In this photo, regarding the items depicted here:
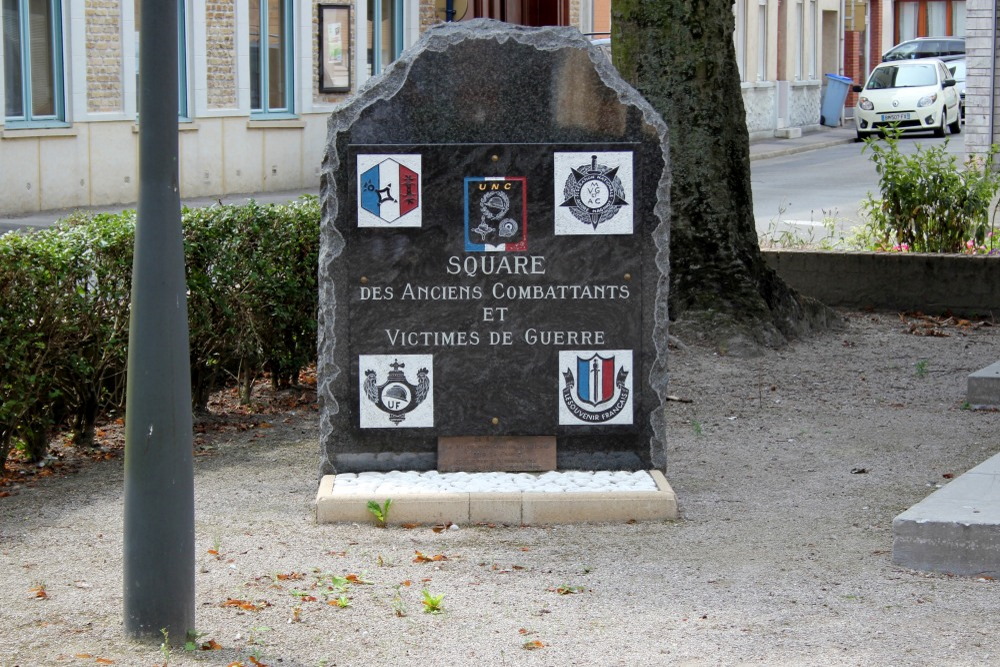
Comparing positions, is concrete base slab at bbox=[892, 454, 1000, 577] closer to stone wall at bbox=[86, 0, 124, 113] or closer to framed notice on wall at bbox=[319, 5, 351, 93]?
stone wall at bbox=[86, 0, 124, 113]

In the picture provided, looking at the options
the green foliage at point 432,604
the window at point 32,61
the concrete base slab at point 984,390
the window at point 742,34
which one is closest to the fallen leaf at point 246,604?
the green foliage at point 432,604

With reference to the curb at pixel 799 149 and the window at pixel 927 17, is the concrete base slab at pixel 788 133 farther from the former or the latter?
the window at pixel 927 17

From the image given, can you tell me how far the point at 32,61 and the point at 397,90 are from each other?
15706mm

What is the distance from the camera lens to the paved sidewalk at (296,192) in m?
19.0

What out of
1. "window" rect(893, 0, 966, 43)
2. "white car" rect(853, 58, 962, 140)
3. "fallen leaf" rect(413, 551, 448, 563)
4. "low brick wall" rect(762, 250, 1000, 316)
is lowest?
"fallen leaf" rect(413, 551, 448, 563)

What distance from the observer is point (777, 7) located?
1674 inches

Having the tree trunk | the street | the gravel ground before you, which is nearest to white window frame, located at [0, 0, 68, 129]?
the street

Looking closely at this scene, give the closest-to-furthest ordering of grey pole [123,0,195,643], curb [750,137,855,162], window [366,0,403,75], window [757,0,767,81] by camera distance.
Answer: grey pole [123,0,195,643], window [366,0,403,75], curb [750,137,855,162], window [757,0,767,81]

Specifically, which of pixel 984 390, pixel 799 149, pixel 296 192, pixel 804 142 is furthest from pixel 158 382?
pixel 804 142

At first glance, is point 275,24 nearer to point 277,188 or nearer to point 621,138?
point 277,188

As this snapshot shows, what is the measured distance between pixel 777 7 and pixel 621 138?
37.7m

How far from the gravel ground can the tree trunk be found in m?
2.23

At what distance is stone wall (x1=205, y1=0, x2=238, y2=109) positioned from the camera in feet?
76.6

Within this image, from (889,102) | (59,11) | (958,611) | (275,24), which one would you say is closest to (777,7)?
(889,102)
